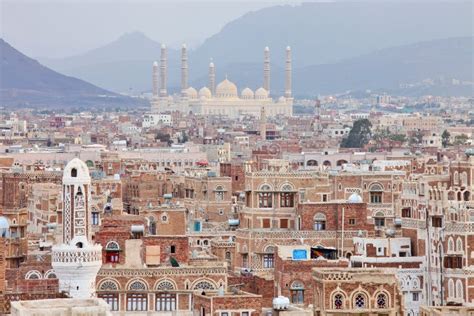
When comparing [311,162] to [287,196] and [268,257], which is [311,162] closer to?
[287,196]

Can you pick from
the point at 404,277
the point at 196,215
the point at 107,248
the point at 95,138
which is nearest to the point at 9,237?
the point at 107,248

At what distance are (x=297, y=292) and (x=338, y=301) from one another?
18.2 feet

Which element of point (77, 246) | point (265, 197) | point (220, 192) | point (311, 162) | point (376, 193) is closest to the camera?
point (77, 246)

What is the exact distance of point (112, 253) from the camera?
1506 inches

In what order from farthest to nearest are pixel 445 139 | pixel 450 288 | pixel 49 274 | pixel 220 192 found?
pixel 445 139
pixel 220 192
pixel 450 288
pixel 49 274

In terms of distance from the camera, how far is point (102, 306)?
2342 centimetres

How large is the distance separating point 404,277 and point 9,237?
7.98m

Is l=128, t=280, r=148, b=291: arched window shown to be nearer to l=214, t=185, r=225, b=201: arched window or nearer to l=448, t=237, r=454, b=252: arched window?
l=448, t=237, r=454, b=252: arched window

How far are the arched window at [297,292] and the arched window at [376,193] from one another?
657 inches

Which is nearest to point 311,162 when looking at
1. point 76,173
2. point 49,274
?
point 49,274

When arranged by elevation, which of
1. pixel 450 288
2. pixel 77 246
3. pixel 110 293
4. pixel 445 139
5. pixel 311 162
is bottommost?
pixel 450 288

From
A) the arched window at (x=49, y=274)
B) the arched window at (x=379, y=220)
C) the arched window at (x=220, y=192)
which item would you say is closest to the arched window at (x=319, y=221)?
the arched window at (x=379, y=220)

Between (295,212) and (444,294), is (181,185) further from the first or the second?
(444,294)

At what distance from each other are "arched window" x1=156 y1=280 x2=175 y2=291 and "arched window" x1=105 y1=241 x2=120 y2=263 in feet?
5.22
